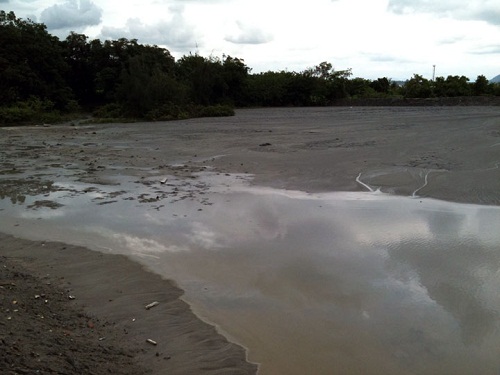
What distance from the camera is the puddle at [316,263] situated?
180 inches

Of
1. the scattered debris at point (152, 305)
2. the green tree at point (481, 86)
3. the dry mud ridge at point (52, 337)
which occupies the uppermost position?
the green tree at point (481, 86)

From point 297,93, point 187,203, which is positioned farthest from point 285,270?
point 297,93

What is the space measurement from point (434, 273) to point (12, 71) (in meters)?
40.6

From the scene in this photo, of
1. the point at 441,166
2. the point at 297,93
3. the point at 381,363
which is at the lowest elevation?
the point at 381,363

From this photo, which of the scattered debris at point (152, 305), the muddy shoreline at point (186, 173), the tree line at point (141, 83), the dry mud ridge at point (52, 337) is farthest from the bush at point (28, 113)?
the scattered debris at point (152, 305)

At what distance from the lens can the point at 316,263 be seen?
674 centimetres

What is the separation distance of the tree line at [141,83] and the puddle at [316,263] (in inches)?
1081

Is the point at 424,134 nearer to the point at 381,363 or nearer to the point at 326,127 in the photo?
the point at 326,127

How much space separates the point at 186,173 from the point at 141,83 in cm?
2551

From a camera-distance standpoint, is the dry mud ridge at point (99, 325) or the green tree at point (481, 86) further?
the green tree at point (481, 86)

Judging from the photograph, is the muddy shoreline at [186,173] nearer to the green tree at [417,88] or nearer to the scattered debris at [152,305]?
the scattered debris at [152,305]

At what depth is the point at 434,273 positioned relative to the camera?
6.32 metres

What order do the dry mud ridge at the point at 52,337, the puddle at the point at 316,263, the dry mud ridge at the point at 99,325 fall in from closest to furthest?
the dry mud ridge at the point at 52,337 < the dry mud ridge at the point at 99,325 < the puddle at the point at 316,263

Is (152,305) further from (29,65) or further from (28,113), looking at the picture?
(29,65)
